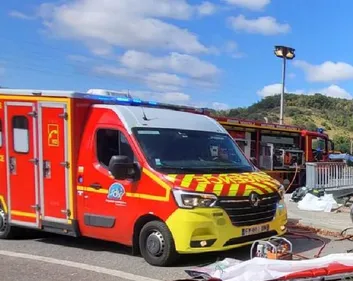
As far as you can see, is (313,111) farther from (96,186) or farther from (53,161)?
(96,186)

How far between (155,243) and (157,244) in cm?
4

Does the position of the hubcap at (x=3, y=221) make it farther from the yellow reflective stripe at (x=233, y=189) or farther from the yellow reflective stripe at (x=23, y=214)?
the yellow reflective stripe at (x=233, y=189)

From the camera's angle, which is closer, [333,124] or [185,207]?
[185,207]

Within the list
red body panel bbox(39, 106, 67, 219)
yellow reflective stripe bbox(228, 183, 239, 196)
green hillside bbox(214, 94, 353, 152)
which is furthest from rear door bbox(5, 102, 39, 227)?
green hillside bbox(214, 94, 353, 152)

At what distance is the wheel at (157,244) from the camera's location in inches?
273

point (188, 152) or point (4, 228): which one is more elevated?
point (188, 152)

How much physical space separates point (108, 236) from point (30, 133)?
2286 millimetres

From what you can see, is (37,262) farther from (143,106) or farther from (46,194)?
(143,106)

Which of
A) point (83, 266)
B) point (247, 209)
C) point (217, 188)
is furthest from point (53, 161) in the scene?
point (247, 209)

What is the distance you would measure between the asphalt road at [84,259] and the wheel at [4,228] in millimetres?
155

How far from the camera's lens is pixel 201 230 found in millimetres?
6797

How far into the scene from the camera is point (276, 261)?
5844 millimetres

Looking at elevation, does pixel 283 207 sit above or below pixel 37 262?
above

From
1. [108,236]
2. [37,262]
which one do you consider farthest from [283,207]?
[37,262]
